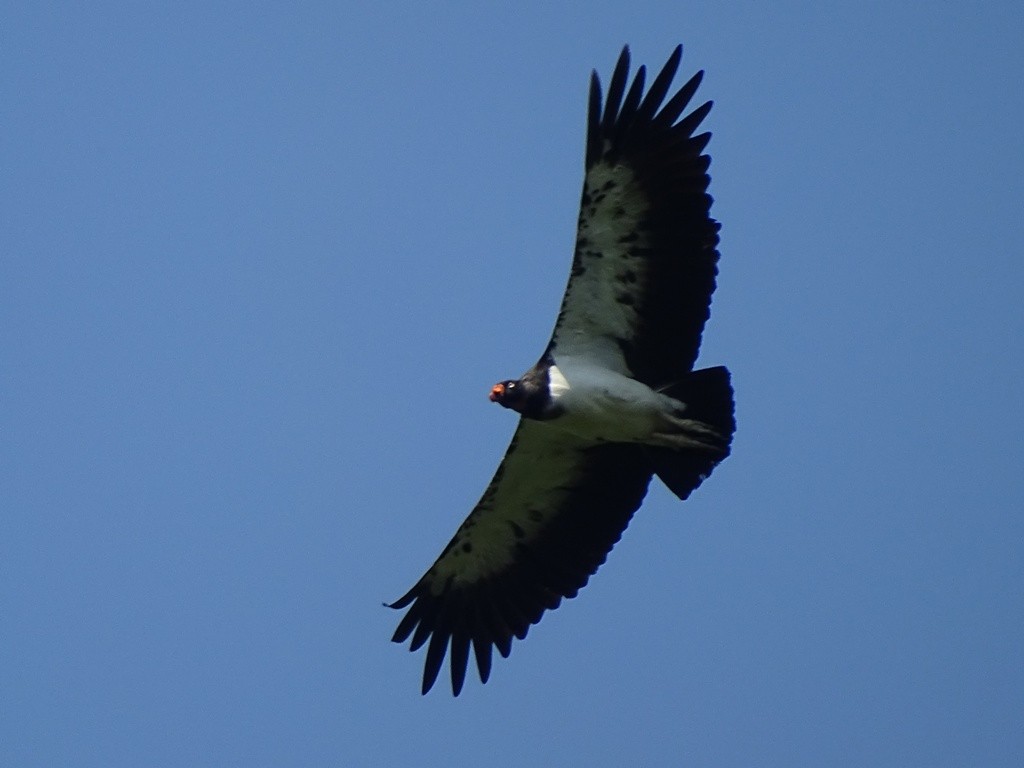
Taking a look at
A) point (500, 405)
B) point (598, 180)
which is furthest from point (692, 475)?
point (598, 180)

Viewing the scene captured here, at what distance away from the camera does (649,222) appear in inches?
469

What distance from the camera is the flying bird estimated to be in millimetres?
11820

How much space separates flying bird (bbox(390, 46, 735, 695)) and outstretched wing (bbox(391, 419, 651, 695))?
12 mm

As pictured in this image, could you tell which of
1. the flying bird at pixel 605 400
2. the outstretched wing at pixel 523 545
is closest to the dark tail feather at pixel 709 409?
the flying bird at pixel 605 400

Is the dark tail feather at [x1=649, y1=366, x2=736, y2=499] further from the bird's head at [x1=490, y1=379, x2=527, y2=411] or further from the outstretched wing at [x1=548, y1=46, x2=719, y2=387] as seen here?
the bird's head at [x1=490, y1=379, x2=527, y2=411]

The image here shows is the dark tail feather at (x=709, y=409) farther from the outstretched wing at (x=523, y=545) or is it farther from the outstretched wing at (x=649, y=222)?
the outstretched wing at (x=523, y=545)

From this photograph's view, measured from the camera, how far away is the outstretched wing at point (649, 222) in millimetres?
11781

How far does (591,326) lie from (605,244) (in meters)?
0.72

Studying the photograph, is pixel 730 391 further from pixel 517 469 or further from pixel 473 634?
pixel 473 634

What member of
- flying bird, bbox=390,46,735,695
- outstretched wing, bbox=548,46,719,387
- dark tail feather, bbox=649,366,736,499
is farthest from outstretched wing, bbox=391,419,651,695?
outstretched wing, bbox=548,46,719,387

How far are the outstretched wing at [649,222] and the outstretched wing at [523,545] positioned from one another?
118 centimetres

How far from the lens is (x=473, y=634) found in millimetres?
13727

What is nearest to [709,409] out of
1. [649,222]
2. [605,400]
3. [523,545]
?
[605,400]

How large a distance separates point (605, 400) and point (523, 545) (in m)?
1.84
